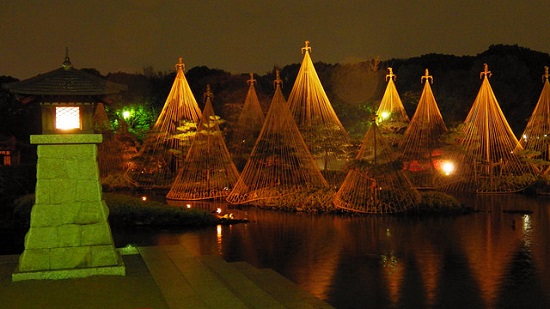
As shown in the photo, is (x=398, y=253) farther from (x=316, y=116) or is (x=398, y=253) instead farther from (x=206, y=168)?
(x=206, y=168)

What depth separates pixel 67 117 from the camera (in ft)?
28.2

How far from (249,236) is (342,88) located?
72.3ft

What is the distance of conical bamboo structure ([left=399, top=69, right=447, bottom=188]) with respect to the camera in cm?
2530

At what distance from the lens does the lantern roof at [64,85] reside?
8422 mm

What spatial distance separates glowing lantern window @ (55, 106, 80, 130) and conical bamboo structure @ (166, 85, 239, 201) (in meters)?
A: 13.5

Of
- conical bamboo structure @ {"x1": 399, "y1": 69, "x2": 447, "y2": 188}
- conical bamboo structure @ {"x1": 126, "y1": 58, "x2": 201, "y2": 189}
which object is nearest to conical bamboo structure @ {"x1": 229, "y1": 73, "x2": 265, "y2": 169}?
conical bamboo structure @ {"x1": 126, "y1": 58, "x2": 201, "y2": 189}

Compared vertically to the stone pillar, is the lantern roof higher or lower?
higher

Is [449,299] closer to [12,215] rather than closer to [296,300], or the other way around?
[296,300]

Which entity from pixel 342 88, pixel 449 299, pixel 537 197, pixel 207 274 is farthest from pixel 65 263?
pixel 342 88

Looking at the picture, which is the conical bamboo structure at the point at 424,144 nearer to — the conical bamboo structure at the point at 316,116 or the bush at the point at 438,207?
the conical bamboo structure at the point at 316,116

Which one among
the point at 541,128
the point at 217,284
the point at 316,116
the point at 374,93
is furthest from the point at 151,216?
the point at 374,93

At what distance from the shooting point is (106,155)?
2773cm

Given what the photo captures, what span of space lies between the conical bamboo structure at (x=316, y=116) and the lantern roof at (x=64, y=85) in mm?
13241

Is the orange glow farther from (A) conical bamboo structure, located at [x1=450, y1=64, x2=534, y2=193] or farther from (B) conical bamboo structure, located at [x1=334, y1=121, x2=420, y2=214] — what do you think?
(B) conical bamboo structure, located at [x1=334, y1=121, x2=420, y2=214]
